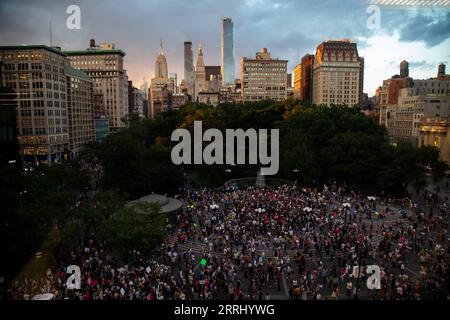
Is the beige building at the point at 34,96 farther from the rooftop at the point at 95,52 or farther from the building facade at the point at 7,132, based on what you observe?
the rooftop at the point at 95,52

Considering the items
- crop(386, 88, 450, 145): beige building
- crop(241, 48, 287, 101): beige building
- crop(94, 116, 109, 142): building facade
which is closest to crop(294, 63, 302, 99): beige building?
crop(241, 48, 287, 101): beige building

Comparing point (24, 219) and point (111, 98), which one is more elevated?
point (111, 98)

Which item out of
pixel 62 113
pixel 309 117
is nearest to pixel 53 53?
pixel 62 113

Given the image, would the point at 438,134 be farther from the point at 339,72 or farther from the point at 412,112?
the point at 339,72

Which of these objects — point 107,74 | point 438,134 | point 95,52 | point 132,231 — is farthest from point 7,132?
point 95,52

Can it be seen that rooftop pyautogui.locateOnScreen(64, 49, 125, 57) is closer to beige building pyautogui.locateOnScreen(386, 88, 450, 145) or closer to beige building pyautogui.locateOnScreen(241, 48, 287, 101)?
beige building pyautogui.locateOnScreen(241, 48, 287, 101)

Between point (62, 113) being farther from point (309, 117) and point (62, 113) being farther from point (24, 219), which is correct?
point (24, 219)
